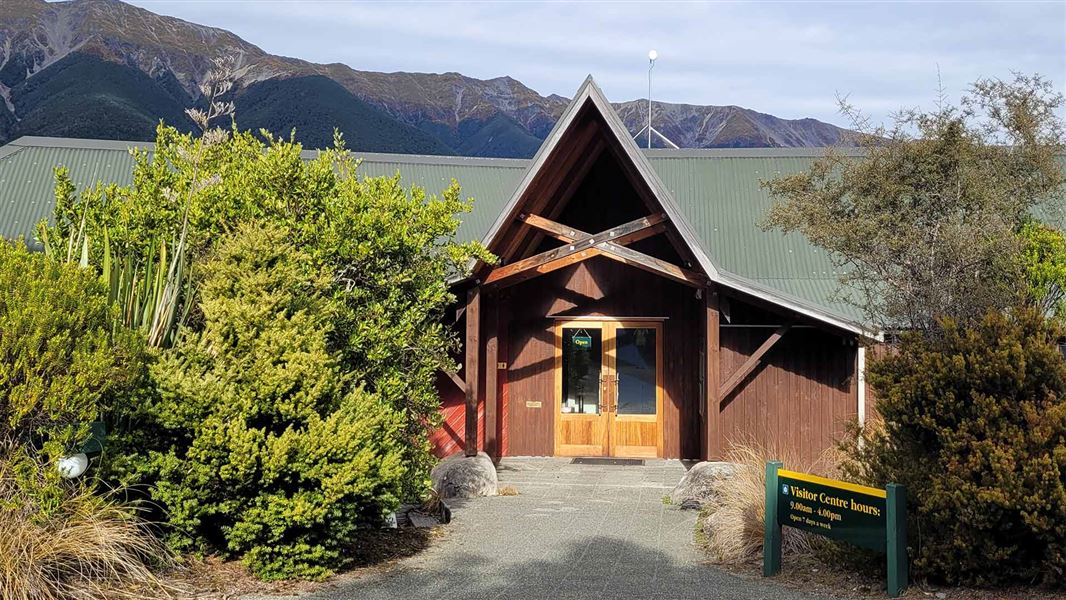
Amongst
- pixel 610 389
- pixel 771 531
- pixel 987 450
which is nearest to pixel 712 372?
pixel 610 389

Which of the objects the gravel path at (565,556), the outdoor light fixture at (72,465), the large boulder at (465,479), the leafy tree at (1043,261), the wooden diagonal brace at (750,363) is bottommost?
the gravel path at (565,556)

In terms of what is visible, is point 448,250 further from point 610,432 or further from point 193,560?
point 610,432

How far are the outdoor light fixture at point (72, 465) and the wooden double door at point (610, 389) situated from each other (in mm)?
9757

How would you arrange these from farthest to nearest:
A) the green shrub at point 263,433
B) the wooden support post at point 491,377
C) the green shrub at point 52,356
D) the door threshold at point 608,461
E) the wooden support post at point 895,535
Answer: the door threshold at point 608,461 < the wooden support post at point 491,377 < the green shrub at point 263,433 < the wooden support post at point 895,535 < the green shrub at point 52,356

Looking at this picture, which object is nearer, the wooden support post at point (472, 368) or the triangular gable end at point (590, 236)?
the triangular gable end at point (590, 236)

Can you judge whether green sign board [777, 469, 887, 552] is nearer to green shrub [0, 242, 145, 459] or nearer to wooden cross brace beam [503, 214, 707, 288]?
green shrub [0, 242, 145, 459]

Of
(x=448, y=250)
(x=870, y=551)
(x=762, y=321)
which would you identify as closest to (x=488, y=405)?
(x=762, y=321)

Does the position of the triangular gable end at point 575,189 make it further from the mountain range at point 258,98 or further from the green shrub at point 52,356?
the mountain range at point 258,98

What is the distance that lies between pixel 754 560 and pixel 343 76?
6704 inches

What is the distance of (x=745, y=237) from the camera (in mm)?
16438

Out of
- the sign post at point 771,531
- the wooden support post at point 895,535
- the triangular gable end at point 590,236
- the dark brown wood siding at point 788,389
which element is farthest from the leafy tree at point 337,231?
the dark brown wood siding at point 788,389

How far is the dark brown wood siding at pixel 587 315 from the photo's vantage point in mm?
15422

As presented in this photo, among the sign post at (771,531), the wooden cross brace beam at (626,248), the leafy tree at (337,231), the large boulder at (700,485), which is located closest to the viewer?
the sign post at (771,531)

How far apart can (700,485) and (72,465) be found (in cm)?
691
